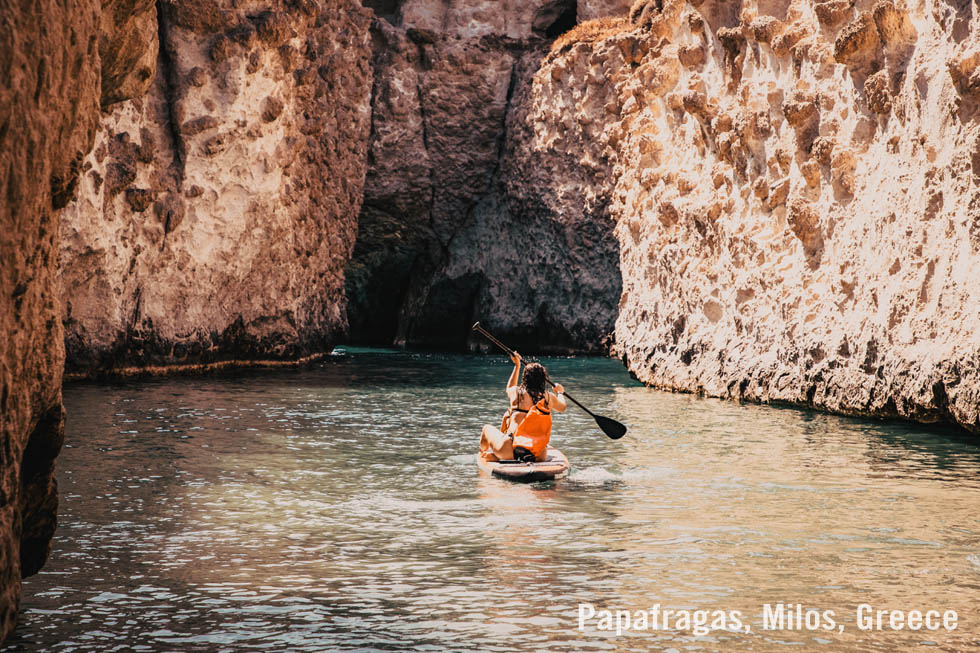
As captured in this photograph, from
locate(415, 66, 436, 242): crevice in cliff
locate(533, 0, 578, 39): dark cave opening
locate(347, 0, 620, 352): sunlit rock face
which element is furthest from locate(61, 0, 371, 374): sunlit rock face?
locate(533, 0, 578, 39): dark cave opening

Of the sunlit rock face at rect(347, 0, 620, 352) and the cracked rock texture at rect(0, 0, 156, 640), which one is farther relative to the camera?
the sunlit rock face at rect(347, 0, 620, 352)

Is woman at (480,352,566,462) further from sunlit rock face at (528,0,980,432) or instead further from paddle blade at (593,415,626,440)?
sunlit rock face at (528,0,980,432)

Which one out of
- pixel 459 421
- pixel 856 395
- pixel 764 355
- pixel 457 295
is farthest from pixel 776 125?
pixel 457 295

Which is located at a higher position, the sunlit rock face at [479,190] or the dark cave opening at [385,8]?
the dark cave opening at [385,8]

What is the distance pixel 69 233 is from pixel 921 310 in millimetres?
15066

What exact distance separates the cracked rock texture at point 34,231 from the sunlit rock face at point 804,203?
10304 mm

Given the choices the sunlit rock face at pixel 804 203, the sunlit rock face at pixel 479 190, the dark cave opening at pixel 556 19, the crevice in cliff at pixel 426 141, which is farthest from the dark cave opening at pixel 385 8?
the sunlit rock face at pixel 804 203

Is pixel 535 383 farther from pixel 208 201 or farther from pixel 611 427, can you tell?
pixel 208 201

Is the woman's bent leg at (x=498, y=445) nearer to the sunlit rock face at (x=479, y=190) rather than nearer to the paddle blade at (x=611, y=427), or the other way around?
the paddle blade at (x=611, y=427)

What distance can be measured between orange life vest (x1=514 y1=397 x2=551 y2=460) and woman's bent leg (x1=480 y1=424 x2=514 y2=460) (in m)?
0.08
